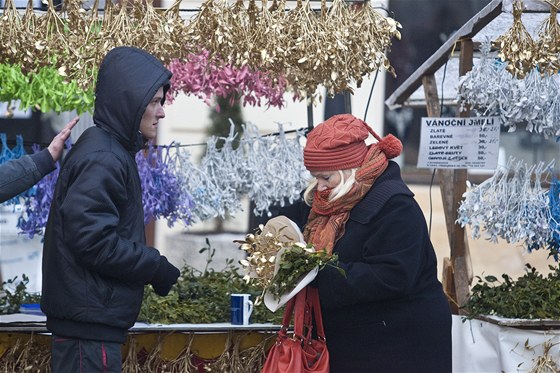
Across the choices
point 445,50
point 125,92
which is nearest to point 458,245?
point 445,50

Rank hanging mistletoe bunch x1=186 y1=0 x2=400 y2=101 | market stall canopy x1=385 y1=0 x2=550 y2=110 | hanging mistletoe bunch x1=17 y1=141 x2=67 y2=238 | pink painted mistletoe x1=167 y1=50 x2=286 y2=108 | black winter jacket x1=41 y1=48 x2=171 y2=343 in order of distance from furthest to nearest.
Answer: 1. pink painted mistletoe x1=167 y1=50 x2=286 y2=108
2. hanging mistletoe bunch x1=17 y1=141 x2=67 y2=238
3. market stall canopy x1=385 y1=0 x2=550 y2=110
4. hanging mistletoe bunch x1=186 y1=0 x2=400 y2=101
5. black winter jacket x1=41 y1=48 x2=171 y2=343

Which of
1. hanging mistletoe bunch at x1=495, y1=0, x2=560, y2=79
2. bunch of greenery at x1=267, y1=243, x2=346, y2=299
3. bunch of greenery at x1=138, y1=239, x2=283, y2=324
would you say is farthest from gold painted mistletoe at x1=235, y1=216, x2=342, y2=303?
hanging mistletoe bunch at x1=495, y1=0, x2=560, y2=79

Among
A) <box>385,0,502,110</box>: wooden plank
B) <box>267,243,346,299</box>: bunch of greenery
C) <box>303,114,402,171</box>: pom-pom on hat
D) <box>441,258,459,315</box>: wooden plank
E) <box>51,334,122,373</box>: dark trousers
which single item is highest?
<box>385,0,502,110</box>: wooden plank

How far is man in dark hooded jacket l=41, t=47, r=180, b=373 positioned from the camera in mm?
2959

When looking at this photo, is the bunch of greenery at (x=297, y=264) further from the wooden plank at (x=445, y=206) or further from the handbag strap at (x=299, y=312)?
the wooden plank at (x=445, y=206)

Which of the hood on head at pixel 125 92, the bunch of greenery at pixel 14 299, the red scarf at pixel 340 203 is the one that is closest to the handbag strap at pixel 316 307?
the red scarf at pixel 340 203

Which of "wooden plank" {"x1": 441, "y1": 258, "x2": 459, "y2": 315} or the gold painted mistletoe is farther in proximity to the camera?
"wooden plank" {"x1": 441, "y1": 258, "x2": 459, "y2": 315}

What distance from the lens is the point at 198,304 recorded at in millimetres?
4258

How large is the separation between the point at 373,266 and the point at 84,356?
0.95 m

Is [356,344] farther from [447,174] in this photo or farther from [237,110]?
[237,110]

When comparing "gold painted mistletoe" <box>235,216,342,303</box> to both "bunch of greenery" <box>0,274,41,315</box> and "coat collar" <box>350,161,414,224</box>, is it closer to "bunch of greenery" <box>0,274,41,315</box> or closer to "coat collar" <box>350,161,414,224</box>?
"coat collar" <box>350,161,414,224</box>

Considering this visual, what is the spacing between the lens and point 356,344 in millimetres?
3209

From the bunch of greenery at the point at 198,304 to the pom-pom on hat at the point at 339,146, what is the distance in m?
1.12

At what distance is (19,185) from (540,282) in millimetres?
2345
